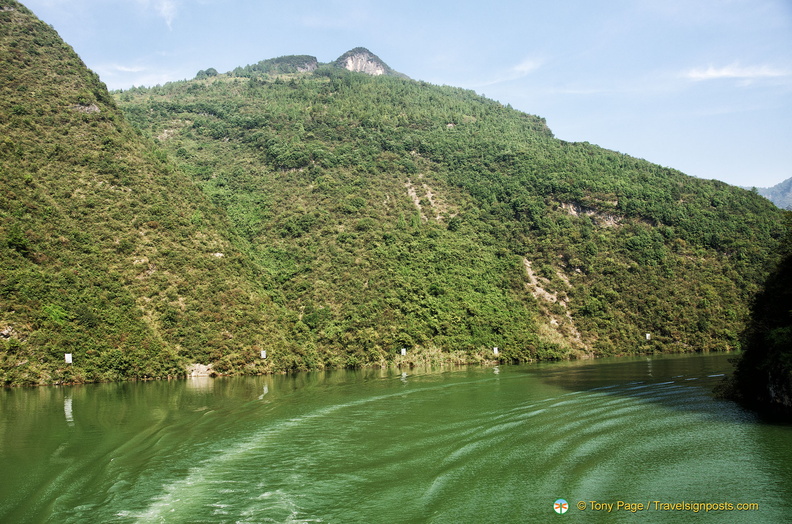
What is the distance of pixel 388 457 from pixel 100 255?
3665cm

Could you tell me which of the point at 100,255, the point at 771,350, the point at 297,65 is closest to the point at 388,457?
the point at 771,350

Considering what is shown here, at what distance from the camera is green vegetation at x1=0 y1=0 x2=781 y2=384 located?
1570 inches

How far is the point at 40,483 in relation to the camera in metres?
12.9

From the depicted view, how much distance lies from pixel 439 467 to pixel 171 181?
175 feet

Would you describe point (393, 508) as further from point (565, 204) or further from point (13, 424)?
point (565, 204)

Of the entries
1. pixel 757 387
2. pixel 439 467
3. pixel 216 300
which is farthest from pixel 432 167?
pixel 439 467

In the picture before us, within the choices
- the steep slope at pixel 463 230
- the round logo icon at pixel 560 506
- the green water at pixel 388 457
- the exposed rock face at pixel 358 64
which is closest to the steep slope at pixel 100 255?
the steep slope at pixel 463 230

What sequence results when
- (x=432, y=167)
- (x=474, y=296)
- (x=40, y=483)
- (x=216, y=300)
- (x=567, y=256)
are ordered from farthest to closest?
(x=432, y=167)
(x=567, y=256)
(x=474, y=296)
(x=216, y=300)
(x=40, y=483)

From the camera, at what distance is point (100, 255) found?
42375 mm

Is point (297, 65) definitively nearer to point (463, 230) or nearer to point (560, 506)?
point (463, 230)

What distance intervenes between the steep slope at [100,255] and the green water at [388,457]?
904 centimetres

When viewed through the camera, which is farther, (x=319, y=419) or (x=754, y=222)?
(x=754, y=222)

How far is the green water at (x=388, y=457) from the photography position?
38.0 feet

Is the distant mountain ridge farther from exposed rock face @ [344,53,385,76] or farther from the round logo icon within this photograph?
the round logo icon
